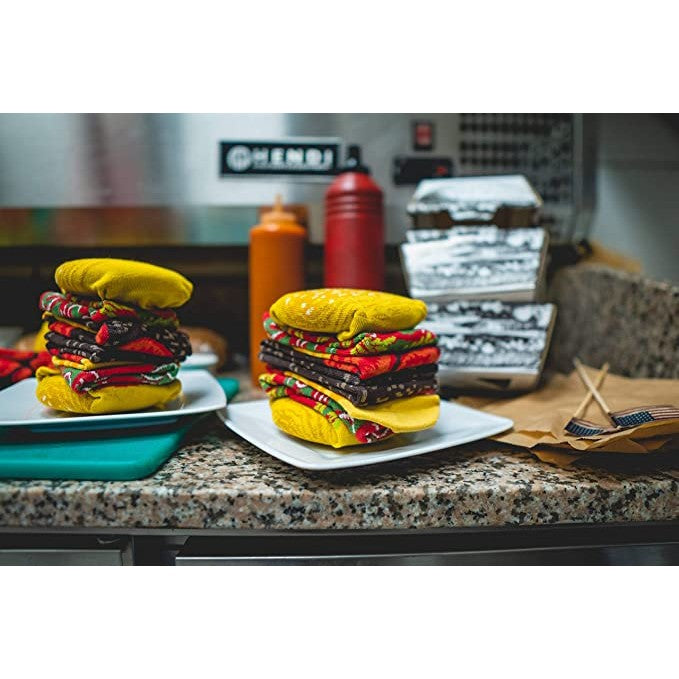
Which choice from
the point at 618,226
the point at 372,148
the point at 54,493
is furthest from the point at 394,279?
the point at 54,493

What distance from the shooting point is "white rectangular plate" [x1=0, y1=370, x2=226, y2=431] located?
608mm

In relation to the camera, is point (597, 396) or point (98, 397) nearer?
point (98, 397)

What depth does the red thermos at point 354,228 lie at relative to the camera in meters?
0.93

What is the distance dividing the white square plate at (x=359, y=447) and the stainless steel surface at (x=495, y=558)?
0.10m

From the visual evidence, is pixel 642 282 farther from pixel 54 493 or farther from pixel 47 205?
pixel 47 205

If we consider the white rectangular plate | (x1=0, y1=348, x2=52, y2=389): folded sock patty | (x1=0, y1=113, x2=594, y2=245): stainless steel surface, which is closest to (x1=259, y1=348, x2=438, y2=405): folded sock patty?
the white rectangular plate

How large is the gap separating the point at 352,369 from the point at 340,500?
0.13 metres

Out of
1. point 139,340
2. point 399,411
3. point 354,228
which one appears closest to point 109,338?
point 139,340

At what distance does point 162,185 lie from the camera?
3.62 ft

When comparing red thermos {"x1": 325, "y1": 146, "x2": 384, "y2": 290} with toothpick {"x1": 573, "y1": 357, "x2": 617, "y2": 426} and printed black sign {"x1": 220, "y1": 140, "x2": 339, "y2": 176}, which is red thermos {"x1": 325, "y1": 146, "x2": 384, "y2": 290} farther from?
toothpick {"x1": 573, "y1": 357, "x2": 617, "y2": 426}

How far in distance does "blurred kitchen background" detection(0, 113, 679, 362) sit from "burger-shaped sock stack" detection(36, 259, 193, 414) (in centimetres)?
50

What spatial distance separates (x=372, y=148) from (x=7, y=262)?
87 centimetres

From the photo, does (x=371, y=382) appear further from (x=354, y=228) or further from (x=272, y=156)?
(x=272, y=156)

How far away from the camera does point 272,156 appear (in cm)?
110
